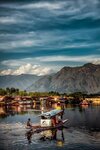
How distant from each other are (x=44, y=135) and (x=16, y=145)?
1036 centimetres

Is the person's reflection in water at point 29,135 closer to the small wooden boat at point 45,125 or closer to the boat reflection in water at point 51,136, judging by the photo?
the boat reflection in water at point 51,136

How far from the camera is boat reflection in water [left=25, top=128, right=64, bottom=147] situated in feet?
181

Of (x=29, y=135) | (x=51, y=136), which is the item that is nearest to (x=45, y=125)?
(x=29, y=135)

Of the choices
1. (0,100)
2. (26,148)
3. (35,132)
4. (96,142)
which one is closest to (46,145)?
(26,148)

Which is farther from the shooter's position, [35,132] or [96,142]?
[35,132]

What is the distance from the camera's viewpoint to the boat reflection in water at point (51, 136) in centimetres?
5509

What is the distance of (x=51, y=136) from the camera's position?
5969 centimetres

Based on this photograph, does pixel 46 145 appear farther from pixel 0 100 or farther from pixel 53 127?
pixel 0 100

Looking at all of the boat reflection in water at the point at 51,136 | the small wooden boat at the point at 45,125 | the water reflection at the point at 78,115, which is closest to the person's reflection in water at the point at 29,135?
the boat reflection in water at the point at 51,136

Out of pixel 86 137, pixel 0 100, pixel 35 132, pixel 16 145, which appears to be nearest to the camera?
pixel 16 145

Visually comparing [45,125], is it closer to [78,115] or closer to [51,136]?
[51,136]

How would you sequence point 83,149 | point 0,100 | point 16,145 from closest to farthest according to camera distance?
point 83,149, point 16,145, point 0,100

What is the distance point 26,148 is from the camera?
4916 cm

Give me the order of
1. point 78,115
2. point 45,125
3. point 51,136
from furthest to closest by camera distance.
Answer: point 78,115, point 45,125, point 51,136
